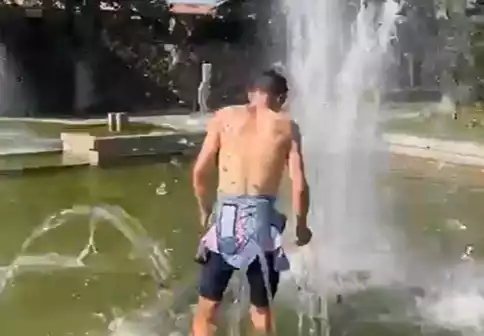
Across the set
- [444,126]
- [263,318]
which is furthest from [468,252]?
[444,126]

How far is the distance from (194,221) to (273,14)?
81.8ft

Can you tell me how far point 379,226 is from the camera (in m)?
8.30

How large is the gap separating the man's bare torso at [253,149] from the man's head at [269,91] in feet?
0.14

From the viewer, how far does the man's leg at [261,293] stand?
3998 mm

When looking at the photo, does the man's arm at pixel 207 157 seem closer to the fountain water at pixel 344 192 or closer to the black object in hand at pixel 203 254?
the black object in hand at pixel 203 254

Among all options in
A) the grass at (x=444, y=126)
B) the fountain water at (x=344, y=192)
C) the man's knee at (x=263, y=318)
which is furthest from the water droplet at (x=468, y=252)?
the grass at (x=444, y=126)

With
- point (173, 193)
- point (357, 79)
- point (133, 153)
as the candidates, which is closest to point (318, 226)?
point (173, 193)

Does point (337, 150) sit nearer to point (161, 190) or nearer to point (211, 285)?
point (161, 190)

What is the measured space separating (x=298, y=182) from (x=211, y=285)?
0.65 m

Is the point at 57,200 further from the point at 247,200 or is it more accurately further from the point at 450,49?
the point at 450,49

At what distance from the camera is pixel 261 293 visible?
4.03 meters

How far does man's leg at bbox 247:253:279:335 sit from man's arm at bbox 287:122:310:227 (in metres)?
0.25

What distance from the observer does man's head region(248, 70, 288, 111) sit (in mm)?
3922

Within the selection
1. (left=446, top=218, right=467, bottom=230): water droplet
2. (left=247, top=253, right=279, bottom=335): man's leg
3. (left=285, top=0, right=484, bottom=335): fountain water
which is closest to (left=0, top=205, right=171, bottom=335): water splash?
(left=285, top=0, right=484, bottom=335): fountain water
